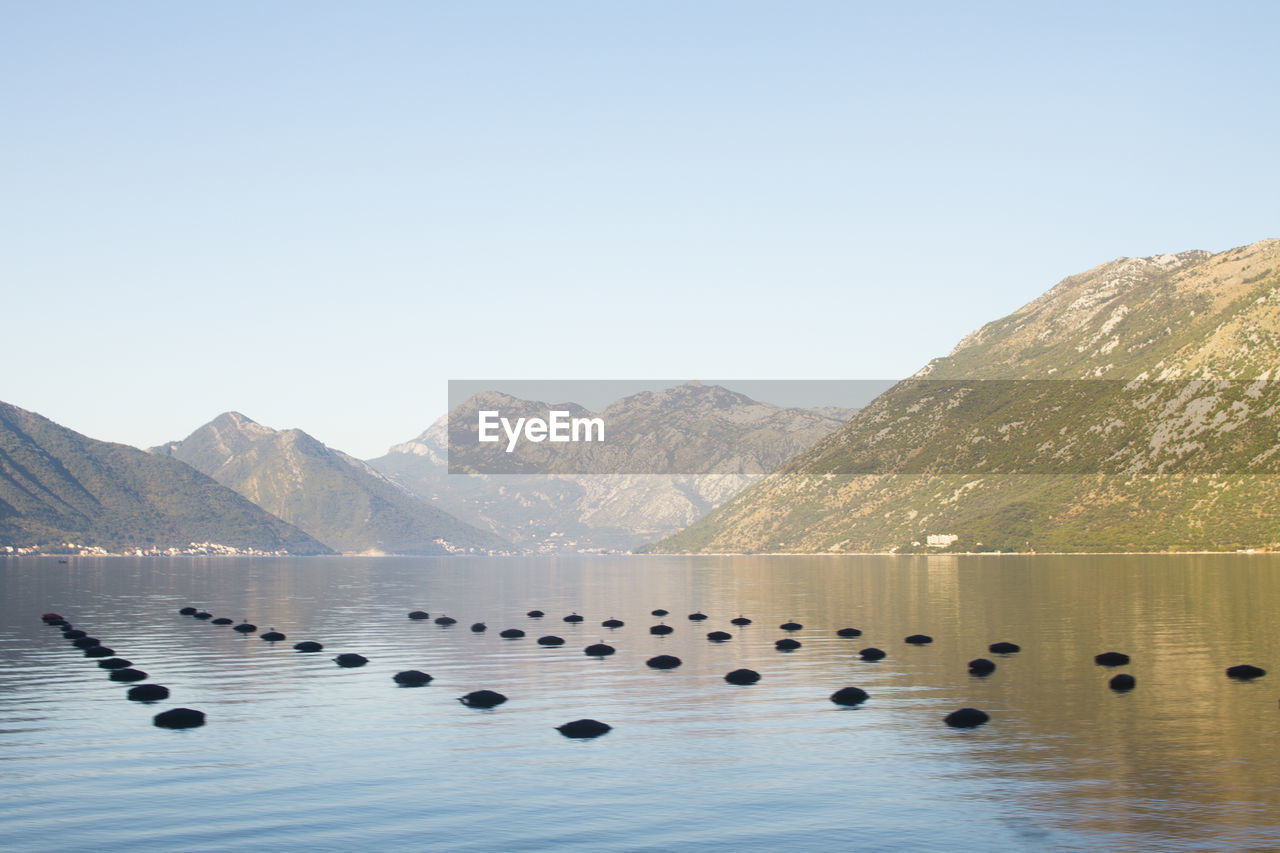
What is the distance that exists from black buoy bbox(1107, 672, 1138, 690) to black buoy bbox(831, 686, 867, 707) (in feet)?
57.0

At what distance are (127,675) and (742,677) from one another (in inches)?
1813

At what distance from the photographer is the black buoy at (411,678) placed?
80.9 meters

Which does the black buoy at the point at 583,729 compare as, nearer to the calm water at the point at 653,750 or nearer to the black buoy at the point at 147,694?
the calm water at the point at 653,750

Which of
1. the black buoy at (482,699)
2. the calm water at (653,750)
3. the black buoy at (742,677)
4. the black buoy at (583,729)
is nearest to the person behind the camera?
the calm water at (653,750)

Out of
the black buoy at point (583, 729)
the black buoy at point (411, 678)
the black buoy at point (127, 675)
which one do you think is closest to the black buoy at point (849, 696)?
the black buoy at point (583, 729)

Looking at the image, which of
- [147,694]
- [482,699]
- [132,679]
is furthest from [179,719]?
[132,679]

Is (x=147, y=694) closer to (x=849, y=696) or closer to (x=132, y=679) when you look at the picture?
(x=132, y=679)

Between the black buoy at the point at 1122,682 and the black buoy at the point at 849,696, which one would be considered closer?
the black buoy at the point at 849,696

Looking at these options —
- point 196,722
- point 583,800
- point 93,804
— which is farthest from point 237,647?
point 583,800

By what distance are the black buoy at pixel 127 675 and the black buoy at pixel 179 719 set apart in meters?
19.2

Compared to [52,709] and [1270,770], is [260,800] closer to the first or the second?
[52,709]

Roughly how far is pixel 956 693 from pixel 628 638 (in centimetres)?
4986

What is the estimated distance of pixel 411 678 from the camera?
267 ft

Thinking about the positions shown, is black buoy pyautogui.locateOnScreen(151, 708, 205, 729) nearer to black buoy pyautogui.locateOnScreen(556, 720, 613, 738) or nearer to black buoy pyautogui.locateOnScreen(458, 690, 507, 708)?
black buoy pyautogui.locateOnScreen(458, 690, 507, 708)
